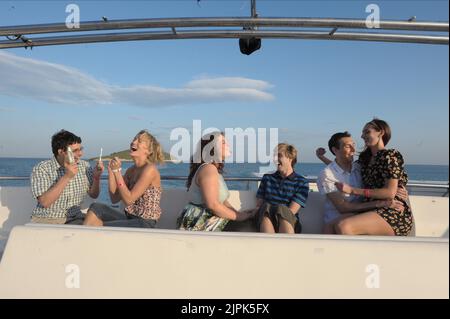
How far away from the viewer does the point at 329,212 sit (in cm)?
242

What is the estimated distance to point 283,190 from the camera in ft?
7.94

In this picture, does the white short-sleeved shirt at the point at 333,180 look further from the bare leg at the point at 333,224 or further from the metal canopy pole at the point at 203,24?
the metal canopy pole at the point at 203,24

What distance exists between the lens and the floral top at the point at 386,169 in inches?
82.7

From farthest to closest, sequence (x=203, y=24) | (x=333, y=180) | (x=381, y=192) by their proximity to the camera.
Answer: (x=333, y=180)
(x=381, y=192)
(x=203, y=24)

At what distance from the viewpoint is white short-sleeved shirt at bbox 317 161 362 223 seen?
7.80 ft

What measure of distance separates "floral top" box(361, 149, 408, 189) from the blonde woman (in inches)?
55.8

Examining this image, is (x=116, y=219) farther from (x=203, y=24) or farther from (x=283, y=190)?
A: (x=203, y=24)

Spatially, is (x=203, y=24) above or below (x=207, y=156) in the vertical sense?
above

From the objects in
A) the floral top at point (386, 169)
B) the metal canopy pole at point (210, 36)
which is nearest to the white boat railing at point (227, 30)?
the metal canopy pole at point (210, 36)

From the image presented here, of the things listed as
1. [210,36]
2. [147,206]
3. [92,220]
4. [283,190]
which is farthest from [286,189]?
[92,220]

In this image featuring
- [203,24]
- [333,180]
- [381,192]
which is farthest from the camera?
[333,180]

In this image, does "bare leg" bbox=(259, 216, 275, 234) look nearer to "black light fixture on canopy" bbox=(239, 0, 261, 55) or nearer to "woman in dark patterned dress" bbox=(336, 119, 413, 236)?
"woman in dark patterned dress" bbox=(336, 119, 413, 236)

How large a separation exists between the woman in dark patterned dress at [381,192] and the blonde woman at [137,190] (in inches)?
47.2

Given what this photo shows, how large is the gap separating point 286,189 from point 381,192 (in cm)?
61
